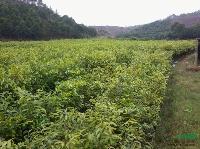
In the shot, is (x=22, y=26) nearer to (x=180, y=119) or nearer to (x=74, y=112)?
(x=180, y=119)

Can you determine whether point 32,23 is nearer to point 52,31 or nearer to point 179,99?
point 52,31

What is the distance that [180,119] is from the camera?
12.3 metres

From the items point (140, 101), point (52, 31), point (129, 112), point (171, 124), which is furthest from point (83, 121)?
point (52, 31)

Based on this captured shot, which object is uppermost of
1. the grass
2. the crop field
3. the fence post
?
the crop field

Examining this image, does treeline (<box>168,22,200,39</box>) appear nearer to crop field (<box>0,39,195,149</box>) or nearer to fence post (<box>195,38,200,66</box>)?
fence post (<box>195,38,200,66</box>)

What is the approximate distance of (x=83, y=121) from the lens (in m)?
5.45

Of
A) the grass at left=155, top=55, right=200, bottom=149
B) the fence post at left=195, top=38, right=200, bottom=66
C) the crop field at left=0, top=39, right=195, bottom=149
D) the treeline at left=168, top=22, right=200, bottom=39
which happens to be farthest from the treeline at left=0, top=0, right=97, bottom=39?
the crop field at left=0, top=39, right=195, bottom=149

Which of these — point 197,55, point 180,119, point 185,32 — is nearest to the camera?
point 180,119

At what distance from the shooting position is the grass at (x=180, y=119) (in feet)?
33.1

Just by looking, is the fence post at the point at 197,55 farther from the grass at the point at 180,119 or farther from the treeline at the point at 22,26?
the treeline at the point at 22,26

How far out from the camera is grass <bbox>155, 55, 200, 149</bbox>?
10102 millimetres

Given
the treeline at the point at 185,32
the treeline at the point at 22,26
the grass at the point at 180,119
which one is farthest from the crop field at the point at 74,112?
the treeline at the point at 185,32

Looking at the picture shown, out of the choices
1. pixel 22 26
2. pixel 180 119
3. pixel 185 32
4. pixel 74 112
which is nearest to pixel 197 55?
pixel 180 119

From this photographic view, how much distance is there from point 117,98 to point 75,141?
337 centimetres
